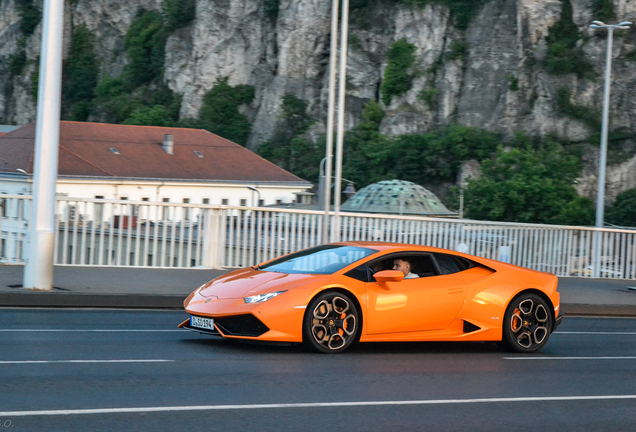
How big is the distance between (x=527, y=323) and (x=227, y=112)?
85247 mm

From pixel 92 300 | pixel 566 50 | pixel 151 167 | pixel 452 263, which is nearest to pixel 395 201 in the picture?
pixel 151 167

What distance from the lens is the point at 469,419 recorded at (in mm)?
6336

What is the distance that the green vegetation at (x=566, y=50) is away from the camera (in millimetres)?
75938

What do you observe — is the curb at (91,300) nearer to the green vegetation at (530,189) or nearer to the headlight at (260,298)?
the headlight at (260,298)

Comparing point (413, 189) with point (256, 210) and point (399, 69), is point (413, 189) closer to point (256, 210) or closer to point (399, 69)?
point (399, 69)

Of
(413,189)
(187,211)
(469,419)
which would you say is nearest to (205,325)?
(469,419)

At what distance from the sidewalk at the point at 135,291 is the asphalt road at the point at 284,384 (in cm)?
189

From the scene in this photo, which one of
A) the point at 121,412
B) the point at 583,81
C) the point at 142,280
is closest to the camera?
the point at 121,412


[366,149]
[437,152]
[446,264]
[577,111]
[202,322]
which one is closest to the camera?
[202,322]

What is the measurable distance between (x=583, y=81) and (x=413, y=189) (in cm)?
2341

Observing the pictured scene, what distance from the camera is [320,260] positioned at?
9.76 meters

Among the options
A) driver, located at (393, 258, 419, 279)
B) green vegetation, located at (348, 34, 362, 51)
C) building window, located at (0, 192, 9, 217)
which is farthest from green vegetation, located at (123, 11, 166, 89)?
driver, located at (393, 258, 419, 279)

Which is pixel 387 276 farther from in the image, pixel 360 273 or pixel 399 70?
Result: pixel 399 70

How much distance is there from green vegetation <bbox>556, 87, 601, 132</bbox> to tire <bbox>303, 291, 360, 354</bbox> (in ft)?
226
